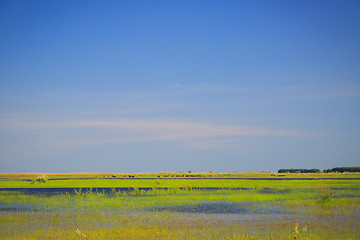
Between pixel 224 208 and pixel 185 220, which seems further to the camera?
pixel 224 208

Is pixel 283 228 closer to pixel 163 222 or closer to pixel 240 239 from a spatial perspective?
pixel 240 239

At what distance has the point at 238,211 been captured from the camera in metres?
28.0

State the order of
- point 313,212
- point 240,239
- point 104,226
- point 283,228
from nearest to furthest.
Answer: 1. point 240,239
2. point 283,228
3. point 104,226
4. point 313,212

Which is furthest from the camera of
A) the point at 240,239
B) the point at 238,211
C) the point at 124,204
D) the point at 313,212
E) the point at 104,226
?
the point at 124,204

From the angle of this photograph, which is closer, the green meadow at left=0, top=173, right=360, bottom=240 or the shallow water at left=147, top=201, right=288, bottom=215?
the green meadow at left=0, top=173, right=360, bottom=240

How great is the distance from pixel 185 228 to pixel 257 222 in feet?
15.9

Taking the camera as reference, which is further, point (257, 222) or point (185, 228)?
point (257, 222)

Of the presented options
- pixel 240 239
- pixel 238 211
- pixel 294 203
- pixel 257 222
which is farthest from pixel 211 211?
pixel 240 239

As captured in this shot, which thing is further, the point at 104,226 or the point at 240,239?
the point at 104,226

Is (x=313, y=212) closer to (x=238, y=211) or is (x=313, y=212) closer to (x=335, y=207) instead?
(x=335, y=207)

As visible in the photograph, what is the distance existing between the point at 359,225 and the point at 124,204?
19642 mm

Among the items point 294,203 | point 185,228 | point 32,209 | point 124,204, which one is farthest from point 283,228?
point 32,209

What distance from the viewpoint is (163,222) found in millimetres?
22797

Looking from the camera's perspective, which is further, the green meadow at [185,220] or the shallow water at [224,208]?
the shallow water at [224,208]
